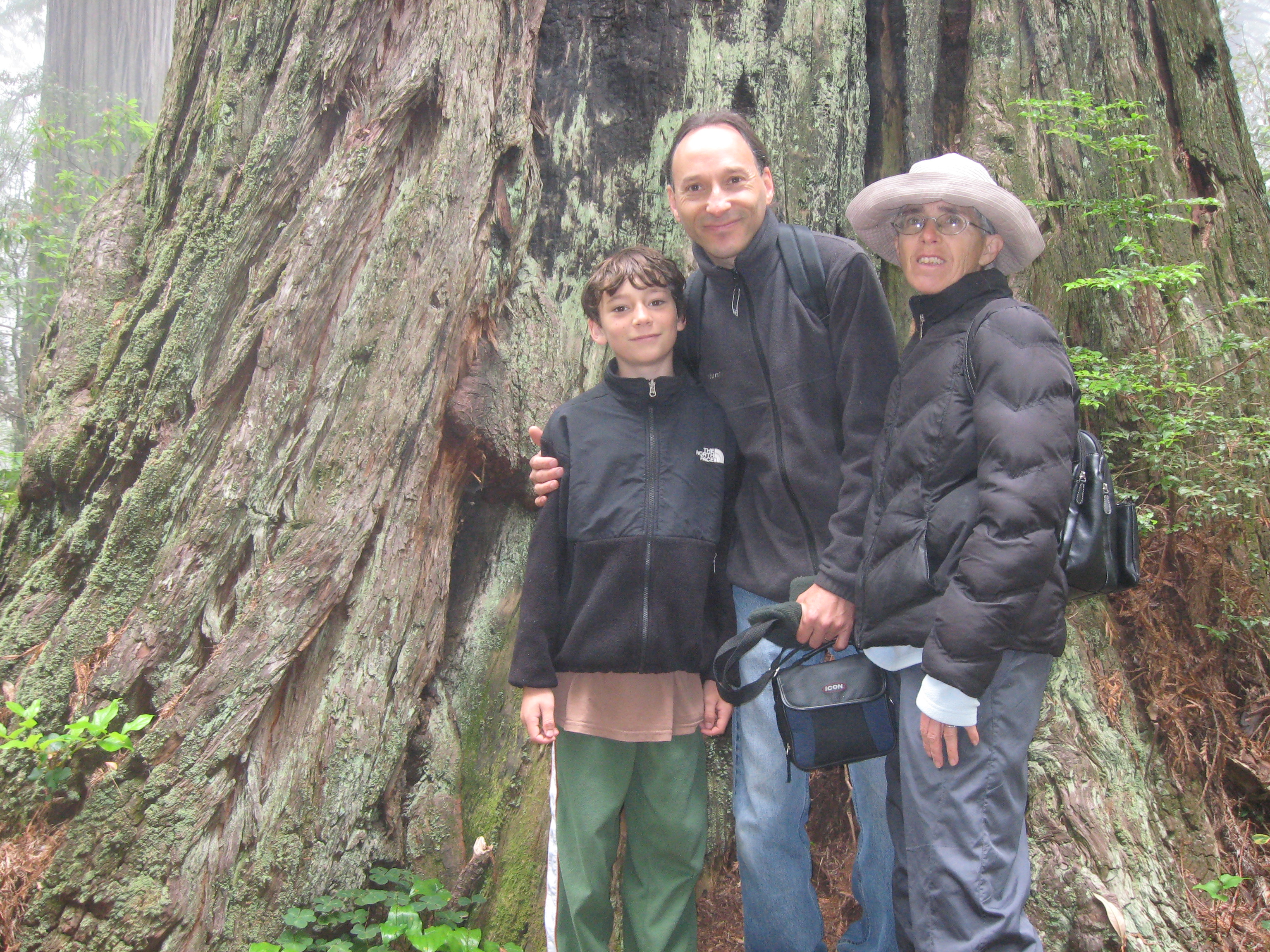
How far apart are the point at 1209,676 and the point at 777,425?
2.48 meters

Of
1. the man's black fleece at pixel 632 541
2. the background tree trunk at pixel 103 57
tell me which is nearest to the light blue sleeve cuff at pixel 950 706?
the man's black fleece at pixel 632 541

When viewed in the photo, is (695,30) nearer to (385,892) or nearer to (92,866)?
(385,892)

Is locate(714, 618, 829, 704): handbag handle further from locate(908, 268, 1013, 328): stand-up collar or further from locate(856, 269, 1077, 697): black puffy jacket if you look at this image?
locate(908, 268, 1013, 328): stand-up collar

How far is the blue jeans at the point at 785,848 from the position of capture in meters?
2.50

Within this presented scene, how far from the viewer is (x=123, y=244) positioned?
380cm

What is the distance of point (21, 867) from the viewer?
271 cm

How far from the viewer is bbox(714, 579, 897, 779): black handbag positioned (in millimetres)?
2324

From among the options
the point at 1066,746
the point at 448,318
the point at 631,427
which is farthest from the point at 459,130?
the point at 1066,746

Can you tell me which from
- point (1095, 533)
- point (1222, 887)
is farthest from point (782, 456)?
point (1222, 887)

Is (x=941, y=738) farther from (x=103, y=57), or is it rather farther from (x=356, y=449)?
(x=103, y=57)

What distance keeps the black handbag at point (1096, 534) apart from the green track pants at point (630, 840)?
48.4 inches

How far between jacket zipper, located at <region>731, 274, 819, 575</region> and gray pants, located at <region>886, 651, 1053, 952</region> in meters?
0.58

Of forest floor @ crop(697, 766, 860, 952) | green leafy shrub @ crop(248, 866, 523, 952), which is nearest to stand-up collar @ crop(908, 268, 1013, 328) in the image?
forest floor @ crop(697, 766, 860, 952)

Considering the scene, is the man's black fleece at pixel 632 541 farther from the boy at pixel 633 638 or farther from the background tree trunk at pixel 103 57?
the background tree trunk at pixel 103 57
